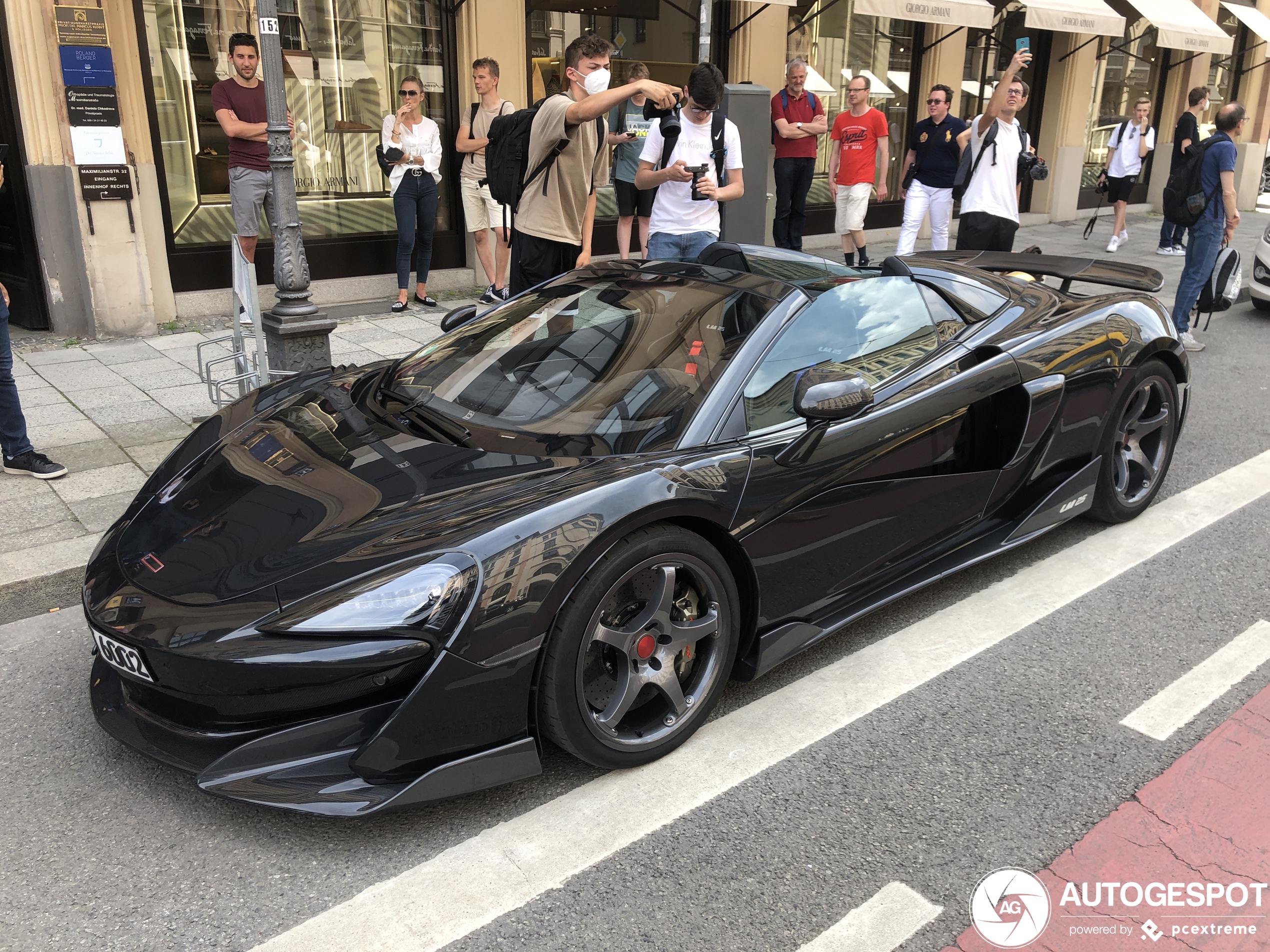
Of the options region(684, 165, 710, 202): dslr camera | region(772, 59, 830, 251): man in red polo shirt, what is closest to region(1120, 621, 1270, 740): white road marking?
region(684, 165, 710, 202): dslr camera

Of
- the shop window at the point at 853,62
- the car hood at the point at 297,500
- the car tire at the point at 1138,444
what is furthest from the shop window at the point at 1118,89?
the car hood at the point at 297,500

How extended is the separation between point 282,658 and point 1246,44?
24.2 meters

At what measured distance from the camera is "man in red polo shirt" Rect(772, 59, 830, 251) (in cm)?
1003

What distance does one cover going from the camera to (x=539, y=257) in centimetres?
593

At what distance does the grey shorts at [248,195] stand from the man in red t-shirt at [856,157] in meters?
5.09

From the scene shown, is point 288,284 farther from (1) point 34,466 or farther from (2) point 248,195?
(2) point 248,195

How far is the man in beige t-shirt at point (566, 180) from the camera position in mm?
5613

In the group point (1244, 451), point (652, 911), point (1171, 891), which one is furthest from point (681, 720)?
point (1244, 451)

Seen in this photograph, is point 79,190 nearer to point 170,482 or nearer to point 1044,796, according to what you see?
point 170,482

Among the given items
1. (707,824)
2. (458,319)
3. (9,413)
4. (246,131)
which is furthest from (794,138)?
(707,824)

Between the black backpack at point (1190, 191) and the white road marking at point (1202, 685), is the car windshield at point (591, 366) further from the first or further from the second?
the black backpack at point (1190, 191)

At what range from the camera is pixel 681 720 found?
2.95 m

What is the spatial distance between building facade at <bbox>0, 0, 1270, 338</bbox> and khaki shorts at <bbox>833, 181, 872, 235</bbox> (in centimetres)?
189

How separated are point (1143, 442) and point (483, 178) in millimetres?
6118
